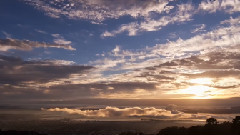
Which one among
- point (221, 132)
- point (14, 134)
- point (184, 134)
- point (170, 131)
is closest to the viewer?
point (221, 132)

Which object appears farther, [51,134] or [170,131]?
[51,134]

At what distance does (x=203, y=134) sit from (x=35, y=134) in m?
108

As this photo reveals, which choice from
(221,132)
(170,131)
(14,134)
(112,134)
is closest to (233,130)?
(221,132)

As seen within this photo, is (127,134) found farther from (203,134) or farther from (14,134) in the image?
(14,134)

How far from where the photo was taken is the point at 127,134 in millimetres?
177500

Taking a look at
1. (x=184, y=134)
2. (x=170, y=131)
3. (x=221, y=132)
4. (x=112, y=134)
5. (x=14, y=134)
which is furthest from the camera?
(x=112, y=134)

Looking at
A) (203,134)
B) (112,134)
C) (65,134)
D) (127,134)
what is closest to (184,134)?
(203,134)

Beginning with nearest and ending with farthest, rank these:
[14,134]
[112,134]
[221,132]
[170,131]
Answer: [221,132], [170,131], [14,134], [112,134]

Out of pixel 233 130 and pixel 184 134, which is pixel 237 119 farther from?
pixel 184 134

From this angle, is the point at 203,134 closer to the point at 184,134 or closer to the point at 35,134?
the point at 184,134

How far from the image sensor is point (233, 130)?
13300 centimetres

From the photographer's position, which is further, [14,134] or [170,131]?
[14,134]

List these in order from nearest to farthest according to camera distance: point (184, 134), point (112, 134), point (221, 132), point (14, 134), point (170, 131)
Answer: point (221, 132)
point (184, 134)
point (170, 131)
point (14, 134)
point (112, 134)

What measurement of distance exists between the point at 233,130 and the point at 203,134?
49.1 ft
